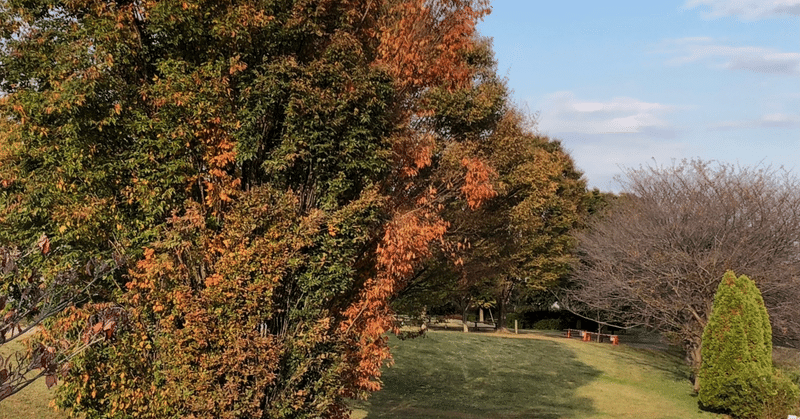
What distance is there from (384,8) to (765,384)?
13.9 m

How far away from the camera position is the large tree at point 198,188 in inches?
342

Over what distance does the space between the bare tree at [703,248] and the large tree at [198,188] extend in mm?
16796

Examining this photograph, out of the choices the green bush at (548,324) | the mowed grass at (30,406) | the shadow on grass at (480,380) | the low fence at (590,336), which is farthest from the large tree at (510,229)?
the mowed grass at (30,406)

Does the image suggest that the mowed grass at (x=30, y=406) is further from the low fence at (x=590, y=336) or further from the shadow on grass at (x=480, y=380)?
the low fence at (x=590, y=336)

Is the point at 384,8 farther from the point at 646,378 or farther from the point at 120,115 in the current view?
the point at 646,378

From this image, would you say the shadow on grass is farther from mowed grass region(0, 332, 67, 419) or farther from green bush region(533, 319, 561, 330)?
green bush region(533, 319, 561, 330)

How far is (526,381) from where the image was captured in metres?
24.1

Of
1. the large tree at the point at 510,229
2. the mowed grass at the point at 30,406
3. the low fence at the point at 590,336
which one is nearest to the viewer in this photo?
the mowed grass at the point at 30,406

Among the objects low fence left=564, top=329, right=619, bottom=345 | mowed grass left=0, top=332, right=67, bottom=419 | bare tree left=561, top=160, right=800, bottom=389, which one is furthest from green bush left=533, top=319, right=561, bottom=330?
mowed grass left=0, top=332, right=67, bottom=419

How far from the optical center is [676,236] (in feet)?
77.5

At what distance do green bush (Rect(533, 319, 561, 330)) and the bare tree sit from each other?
19233 millimetres

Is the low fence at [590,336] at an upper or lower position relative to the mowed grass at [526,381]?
upper

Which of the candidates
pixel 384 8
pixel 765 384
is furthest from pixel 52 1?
pixel 765 384

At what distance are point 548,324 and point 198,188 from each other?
127 feet
